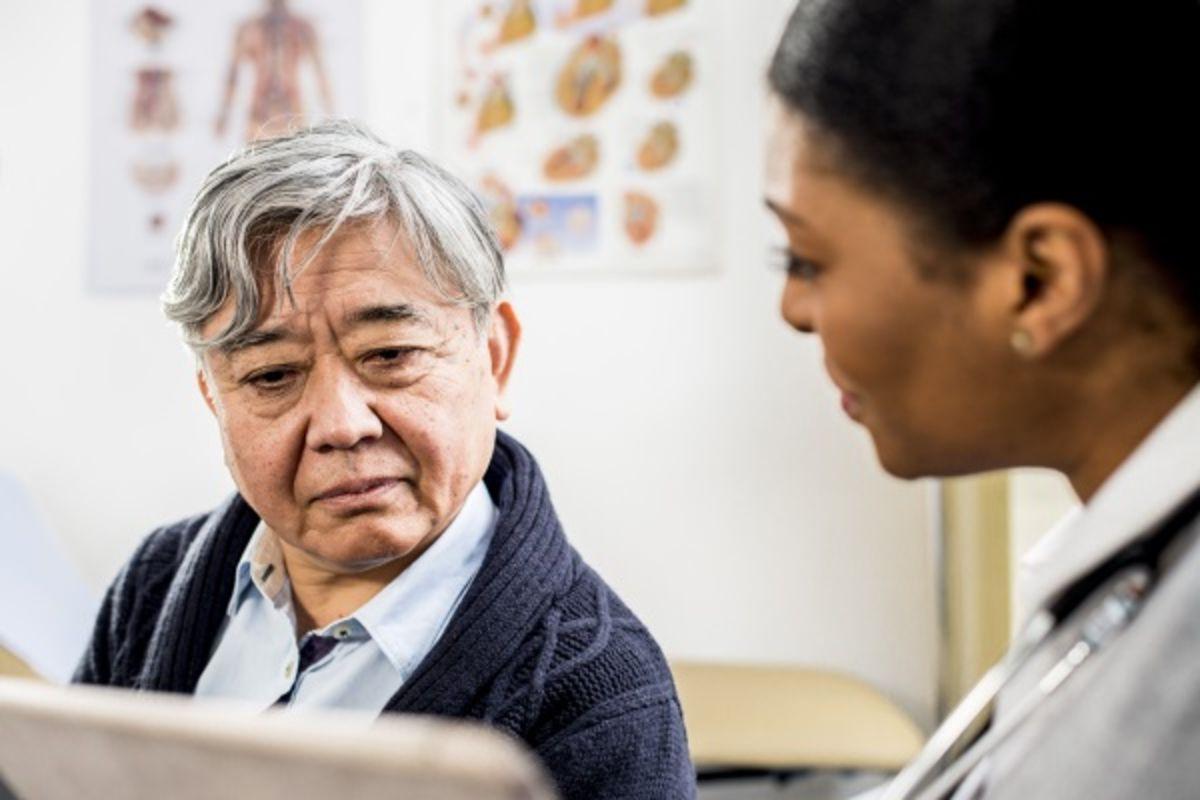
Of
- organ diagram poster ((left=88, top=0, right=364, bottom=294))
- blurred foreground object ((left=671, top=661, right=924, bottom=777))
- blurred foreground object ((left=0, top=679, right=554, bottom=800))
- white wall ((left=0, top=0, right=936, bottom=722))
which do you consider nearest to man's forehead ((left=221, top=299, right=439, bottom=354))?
blurred foreground object ((left=0, top=679, right=554, bottom=800))

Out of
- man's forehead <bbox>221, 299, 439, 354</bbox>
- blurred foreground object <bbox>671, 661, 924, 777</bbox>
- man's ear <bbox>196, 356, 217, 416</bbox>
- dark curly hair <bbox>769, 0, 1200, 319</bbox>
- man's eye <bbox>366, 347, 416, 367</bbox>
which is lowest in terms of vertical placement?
blurred foreground object <bbox>671, 661, 924, 777</bbox>

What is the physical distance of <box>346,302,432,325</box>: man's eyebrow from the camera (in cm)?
103

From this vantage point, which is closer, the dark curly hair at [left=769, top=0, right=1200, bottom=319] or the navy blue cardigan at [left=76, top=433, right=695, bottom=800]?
the dark curly hair at [left=769, top=0, right=1200, bottom=319]

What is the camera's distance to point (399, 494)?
1.06m

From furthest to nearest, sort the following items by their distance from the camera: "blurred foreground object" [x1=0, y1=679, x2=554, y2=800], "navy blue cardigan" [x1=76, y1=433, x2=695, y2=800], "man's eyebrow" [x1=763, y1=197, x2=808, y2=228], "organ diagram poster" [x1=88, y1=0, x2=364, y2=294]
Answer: "organ diagram poster" [x1=88, y1=0, x2=364, y2=294]
"navy blue cardigan" [x1=76, y1=433, x2=695, y2=800]
"man's eyebrow" [x1=763, y1=197, x2=808, y2=228]
"blurred foreground object" [x1=0, y1=679, x2=554, y2=800]

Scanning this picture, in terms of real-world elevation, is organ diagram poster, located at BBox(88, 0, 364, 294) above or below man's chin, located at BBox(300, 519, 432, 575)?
above

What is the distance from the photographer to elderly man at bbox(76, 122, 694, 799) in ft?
3.31

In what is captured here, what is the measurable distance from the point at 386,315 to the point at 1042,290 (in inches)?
21.1

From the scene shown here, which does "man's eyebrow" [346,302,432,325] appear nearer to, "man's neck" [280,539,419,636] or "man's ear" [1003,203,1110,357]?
"man's neck" [280,539,419,636]

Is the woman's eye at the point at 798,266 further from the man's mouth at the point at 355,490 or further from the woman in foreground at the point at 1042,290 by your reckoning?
the man's mouth at the point at 355,490

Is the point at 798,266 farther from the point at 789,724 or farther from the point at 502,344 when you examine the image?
the point at 789,724

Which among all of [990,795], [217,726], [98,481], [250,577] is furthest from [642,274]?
[217,726]

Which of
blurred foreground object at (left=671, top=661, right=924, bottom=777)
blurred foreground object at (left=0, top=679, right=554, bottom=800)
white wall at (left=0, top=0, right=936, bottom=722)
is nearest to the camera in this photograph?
blurred foreground object at (left=0, top=679, right=554, bottom=800)

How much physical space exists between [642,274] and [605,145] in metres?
0.24
